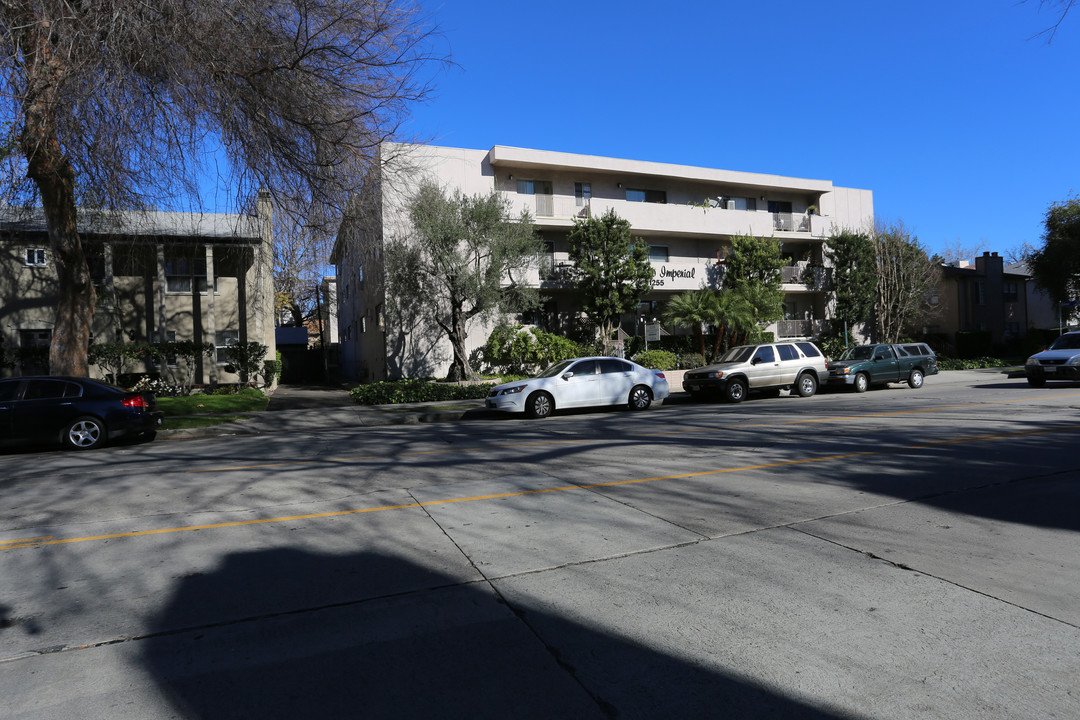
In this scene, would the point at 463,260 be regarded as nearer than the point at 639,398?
No

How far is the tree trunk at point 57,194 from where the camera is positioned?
1009 centimetres

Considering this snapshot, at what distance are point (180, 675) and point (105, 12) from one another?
1068 cm

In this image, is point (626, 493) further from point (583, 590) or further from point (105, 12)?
point (105, 12)

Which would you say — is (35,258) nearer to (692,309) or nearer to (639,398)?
(639,398)

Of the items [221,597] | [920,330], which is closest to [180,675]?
[221,597]

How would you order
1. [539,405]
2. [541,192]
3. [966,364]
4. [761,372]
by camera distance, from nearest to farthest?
[539,405], [761,372], [541,192], [966,364]

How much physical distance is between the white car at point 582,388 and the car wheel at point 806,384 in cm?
557

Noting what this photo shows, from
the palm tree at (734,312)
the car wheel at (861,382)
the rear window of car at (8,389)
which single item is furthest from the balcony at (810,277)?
the rear window of car at (8,389)

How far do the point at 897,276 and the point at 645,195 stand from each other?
14097 millimetres

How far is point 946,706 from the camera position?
2.84 m

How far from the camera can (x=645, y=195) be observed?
103 feet

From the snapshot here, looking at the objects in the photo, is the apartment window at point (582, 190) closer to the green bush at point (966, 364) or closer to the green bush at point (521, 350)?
the green bush at point (521, 350)

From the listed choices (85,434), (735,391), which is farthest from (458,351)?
(85,434)

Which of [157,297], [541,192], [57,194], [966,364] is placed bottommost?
[966,364]
